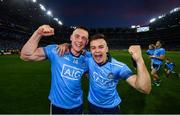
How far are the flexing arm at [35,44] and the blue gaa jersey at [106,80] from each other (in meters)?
1.04

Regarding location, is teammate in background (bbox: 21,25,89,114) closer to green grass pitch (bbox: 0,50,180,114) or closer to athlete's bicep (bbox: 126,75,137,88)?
athlete's bicep (bbox: 126,75,137,88)

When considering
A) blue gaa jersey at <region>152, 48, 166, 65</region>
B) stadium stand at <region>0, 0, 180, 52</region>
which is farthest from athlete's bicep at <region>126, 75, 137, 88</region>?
stadium stand at <region>0, 0, 180, 52</region>

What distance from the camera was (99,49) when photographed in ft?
15.7

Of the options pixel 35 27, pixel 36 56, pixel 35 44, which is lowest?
pixel 36 56

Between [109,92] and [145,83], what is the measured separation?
1028 millimetres

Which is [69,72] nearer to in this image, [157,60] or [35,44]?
[35,44]

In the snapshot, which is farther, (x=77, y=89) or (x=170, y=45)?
(x=170, y=45)

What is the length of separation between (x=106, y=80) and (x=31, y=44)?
154 cm

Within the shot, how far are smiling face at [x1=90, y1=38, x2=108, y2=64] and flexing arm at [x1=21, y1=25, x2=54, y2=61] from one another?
2.62 ft

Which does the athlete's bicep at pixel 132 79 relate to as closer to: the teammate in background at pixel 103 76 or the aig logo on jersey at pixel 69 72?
the teammate in background at pixel 103 76

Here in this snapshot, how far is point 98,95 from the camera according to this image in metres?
4.95

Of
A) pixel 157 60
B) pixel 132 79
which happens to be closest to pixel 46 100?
pixel 132 79

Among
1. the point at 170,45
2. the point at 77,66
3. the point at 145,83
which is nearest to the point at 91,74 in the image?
the point at 77,66

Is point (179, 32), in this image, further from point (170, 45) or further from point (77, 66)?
point (77, 66)
